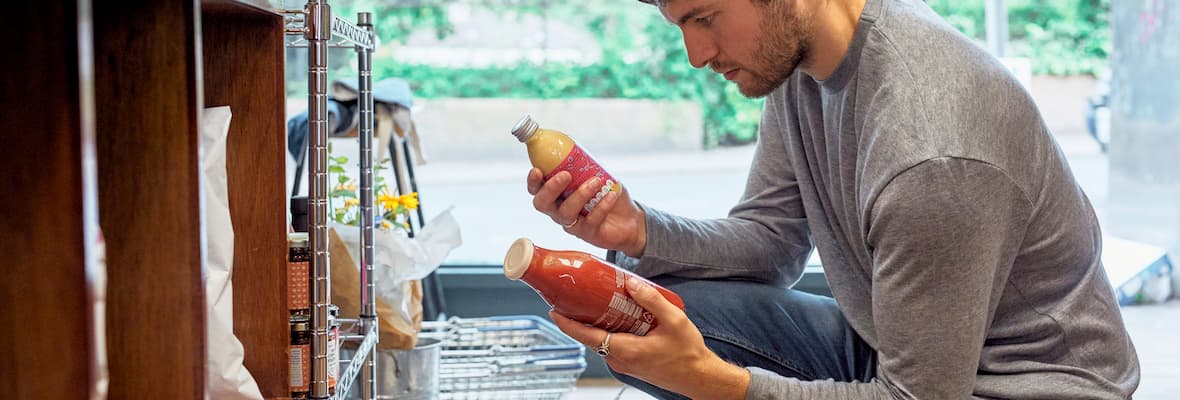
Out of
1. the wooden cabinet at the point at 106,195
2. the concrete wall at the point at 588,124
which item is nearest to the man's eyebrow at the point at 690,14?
the wooden cabinet at the point at 106,195

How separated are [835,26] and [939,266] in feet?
1.01

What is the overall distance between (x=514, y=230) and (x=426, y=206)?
22cm

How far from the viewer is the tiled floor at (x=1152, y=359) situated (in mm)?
2414

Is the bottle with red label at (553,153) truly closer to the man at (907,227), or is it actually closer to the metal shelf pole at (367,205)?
the man at (907,227)

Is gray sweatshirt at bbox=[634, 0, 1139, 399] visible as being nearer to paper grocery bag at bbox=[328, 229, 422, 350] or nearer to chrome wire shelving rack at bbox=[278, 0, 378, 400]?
chrome wire shelving rack at bbox=[278, 0, 378, 400]

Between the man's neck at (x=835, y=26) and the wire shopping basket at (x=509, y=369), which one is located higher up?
the man's neck at (x=835, y=26)

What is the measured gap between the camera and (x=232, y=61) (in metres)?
1.19

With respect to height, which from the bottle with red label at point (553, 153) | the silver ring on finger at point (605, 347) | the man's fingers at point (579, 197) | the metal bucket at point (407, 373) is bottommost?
the metal bucket at point (407, 373)

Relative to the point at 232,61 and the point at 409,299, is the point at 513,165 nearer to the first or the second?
the point at 409,299

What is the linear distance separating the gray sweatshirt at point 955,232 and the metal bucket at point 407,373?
846mm

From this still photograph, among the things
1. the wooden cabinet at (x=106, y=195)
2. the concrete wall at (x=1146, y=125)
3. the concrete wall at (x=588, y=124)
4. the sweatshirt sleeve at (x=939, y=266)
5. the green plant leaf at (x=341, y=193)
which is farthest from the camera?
the concrete wall at (x=1146, y=125)

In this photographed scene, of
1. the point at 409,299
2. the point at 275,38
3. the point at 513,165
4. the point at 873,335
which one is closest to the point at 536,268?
the point at 275,38

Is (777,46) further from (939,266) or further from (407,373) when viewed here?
(407,373)

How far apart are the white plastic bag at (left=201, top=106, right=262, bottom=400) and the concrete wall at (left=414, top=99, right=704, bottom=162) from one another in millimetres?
1668
